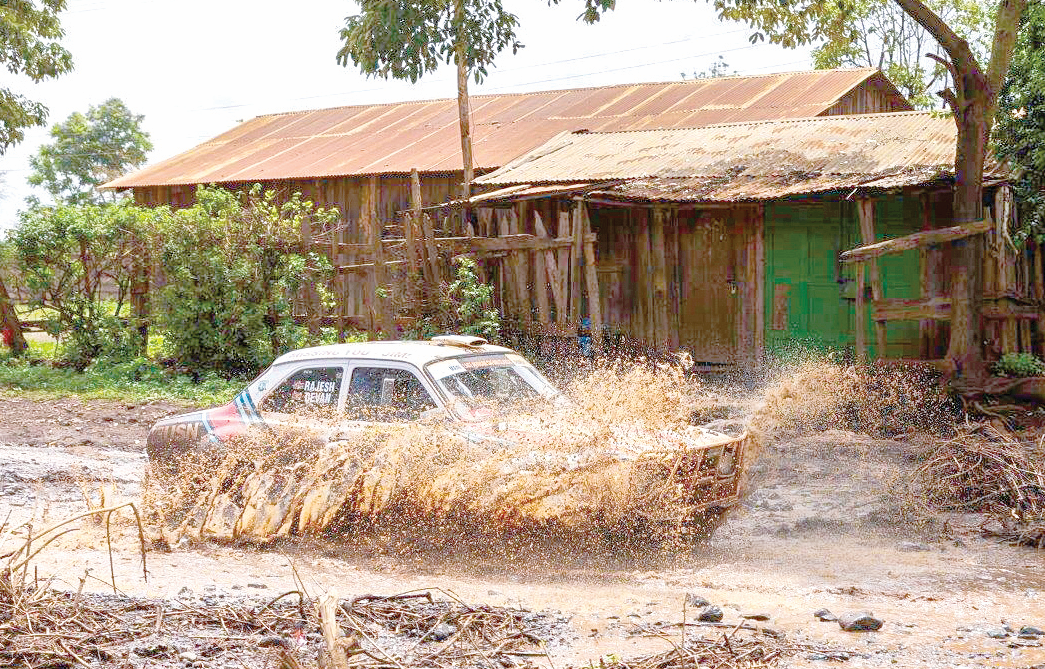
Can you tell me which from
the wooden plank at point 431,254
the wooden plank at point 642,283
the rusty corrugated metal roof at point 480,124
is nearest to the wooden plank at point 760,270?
the wooden plank at point 642,283

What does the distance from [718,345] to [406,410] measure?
9.29 m

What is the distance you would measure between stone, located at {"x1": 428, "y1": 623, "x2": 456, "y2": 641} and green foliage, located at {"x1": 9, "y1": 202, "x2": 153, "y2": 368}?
45.3ft

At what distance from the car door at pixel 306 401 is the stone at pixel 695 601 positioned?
303 centimetres

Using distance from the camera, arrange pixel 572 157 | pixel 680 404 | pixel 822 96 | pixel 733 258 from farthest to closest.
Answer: pixel 822 96, pixel 572 157, pixel 733 258, pixel 680 404

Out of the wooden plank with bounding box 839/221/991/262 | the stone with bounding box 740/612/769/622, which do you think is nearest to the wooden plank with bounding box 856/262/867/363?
the wooden plank with bounding box 839/221/991/262

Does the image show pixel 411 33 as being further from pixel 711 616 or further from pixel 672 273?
pixel 711 616

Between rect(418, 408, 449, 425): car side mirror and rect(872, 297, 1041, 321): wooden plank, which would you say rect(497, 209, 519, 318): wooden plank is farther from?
rect(418, 408, 449, 425): car side mirror

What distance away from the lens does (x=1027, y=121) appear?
13242 millimetres

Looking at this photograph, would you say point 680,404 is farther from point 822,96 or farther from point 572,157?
point 822,96

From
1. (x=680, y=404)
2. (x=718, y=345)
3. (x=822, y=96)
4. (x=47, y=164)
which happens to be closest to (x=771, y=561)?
(x=680, y=404)

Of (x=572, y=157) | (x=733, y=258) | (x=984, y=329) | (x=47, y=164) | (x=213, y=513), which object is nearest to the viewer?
(x=213, y=513)

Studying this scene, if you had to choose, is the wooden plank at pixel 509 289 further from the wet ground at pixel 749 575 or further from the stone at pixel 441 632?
the stone at pixel 441 632

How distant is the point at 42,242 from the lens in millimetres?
17969

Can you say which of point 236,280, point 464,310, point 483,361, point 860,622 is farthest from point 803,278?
point 860,622
